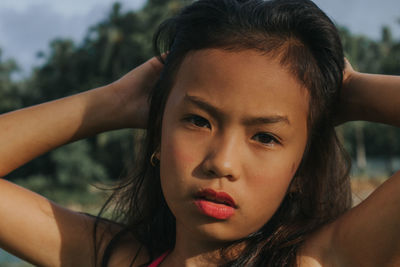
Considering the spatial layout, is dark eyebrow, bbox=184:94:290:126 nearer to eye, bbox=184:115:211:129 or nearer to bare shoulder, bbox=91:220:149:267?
eye, bbox=184:115:211:129

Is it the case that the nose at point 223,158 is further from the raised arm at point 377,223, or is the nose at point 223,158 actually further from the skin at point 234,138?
the raised arm at point 377,223

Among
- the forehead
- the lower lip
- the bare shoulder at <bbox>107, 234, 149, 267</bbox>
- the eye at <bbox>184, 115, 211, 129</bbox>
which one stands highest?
the forehead

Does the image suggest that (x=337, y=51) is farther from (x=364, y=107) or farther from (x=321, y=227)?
(x=321, y=227)

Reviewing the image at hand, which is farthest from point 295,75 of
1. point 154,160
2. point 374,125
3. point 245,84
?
point 374,125

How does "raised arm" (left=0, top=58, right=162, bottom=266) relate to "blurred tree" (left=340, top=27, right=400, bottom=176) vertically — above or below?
above

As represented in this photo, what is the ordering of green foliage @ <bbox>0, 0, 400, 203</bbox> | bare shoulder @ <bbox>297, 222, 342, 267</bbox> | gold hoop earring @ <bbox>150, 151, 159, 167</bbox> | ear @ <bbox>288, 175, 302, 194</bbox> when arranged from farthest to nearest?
green foliage @ <bbox>0, 0, 400, 203</bbox>, gold hoop earring @ <bbox>150, 151, 159, 167</bbox>, ear @ <bbox>288, 175, 302, 194</bbox>, bare shoulder @ <bbox>297, 222, 342, 267</bbox>

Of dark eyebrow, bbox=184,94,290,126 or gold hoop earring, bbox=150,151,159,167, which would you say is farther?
gold hoop earring, bbox=150,151,159,167

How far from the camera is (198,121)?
1.60 metres

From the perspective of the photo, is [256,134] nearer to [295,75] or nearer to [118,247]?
[295,75]

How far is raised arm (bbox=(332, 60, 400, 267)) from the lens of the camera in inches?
59.6

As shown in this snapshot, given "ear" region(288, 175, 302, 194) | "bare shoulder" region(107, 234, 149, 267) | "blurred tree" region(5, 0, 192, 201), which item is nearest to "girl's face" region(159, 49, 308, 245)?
"ear" region(288, 175, 302, 194)

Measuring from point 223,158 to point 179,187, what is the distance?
180 mm

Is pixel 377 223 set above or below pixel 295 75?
below

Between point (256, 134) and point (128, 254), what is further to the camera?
point (128, 254)
